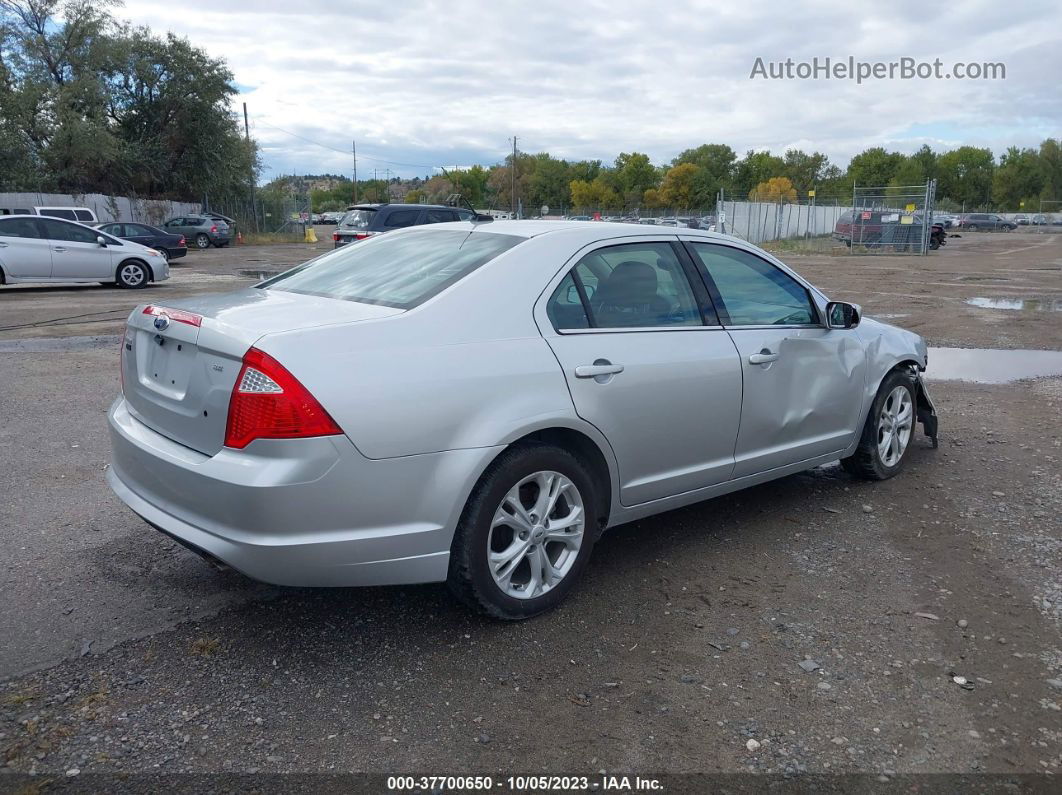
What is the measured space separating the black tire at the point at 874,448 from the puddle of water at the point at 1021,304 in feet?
36.5

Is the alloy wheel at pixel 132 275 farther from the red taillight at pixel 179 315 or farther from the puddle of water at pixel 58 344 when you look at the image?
the red taillight at pixel 179 315

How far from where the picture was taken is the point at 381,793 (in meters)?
2.65

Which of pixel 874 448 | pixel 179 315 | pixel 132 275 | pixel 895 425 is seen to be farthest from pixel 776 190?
pixel 179 315

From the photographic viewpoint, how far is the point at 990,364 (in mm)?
9984

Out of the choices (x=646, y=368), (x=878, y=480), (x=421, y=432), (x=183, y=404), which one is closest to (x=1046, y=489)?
(x=878, y=480)

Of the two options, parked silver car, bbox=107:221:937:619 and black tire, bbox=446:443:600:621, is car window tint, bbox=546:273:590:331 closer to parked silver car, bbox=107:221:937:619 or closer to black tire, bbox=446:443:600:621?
parked silver car, bbox=107:221:937:619

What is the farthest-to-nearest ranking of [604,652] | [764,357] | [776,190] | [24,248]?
1. [776,190]
2. [24,248]
3. [764,357]
4. [604,652]

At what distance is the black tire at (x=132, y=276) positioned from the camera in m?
18.1

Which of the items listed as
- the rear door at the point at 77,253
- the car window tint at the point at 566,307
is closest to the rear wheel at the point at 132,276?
the rear door at the point at 77,253

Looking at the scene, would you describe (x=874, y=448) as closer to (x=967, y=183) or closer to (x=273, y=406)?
(x=273, y=406)

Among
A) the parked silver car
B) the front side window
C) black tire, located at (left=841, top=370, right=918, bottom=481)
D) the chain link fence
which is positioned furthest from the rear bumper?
the chain link fence

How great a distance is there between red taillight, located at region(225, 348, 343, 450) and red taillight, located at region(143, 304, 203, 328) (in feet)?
1.46

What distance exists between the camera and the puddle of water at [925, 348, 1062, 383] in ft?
30.3

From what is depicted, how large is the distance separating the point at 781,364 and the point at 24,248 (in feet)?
54.3
